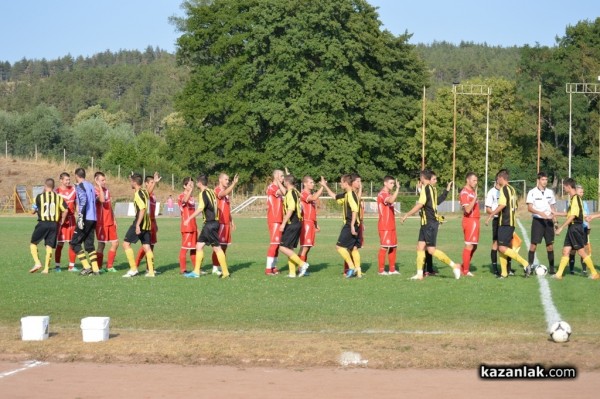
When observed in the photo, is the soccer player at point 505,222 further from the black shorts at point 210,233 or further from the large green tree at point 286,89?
the large green tree at point 286,89

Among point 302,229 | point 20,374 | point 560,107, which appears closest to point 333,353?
point 20,374

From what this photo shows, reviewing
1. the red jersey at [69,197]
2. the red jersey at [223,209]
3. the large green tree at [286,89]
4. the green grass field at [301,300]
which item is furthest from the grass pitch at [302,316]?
the large green tree at [286,89]

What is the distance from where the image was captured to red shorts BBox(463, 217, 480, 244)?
798 inches

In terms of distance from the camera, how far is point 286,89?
75.1 meters

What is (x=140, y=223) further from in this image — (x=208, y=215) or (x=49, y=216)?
(x=49, y=216)

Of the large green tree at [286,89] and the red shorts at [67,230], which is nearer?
the red shorts at [67,230]

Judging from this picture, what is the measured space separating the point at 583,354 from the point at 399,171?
7309cm

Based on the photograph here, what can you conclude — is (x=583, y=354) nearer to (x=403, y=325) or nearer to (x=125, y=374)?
(x=403, y=325)

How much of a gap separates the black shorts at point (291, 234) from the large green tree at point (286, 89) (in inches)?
2115

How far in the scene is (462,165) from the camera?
84562 millimetres

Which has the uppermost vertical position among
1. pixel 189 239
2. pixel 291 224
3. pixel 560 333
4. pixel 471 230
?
pixel 291 224

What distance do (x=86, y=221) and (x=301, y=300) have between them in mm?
6286

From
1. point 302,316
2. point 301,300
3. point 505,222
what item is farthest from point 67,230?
point 505,222

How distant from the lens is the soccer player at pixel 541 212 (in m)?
20.5
